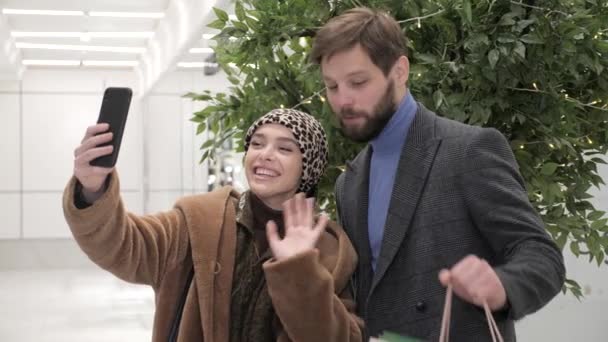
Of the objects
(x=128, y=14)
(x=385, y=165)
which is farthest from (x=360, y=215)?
(x=128, y=14)

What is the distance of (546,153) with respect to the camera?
271 cm

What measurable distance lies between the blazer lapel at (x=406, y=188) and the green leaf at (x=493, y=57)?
54 cm

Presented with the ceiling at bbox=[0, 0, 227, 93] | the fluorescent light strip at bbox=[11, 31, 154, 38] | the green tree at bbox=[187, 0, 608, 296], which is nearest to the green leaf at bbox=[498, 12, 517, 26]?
the green tree at bbox=[187, 0, 608, 296]

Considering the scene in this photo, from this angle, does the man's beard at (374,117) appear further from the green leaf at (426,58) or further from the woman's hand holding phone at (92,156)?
the green leaf at (426,58)

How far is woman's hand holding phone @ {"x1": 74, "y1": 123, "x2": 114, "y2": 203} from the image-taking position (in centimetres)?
172

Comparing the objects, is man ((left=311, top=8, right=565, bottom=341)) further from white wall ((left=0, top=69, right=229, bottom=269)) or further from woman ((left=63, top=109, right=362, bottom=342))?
white wall ((left=0, top=69, right=229, bottom=269))

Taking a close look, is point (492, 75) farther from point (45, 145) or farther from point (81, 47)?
point (45, 145)

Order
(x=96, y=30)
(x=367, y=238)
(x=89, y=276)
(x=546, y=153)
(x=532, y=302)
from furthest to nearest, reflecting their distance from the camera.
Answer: (x=89, y=276) < (x=96, y=30) < (x=546, y=153) < (x=367, y=238) < (x=532, y=302)

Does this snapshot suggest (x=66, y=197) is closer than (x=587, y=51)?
Yes

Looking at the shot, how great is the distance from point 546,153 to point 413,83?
45cm

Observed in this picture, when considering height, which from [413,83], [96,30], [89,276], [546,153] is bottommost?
[89,276]

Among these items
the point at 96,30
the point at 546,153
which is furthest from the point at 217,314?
the point at 96,30

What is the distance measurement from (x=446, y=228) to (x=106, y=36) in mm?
12060

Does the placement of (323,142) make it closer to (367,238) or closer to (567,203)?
(367,238)
